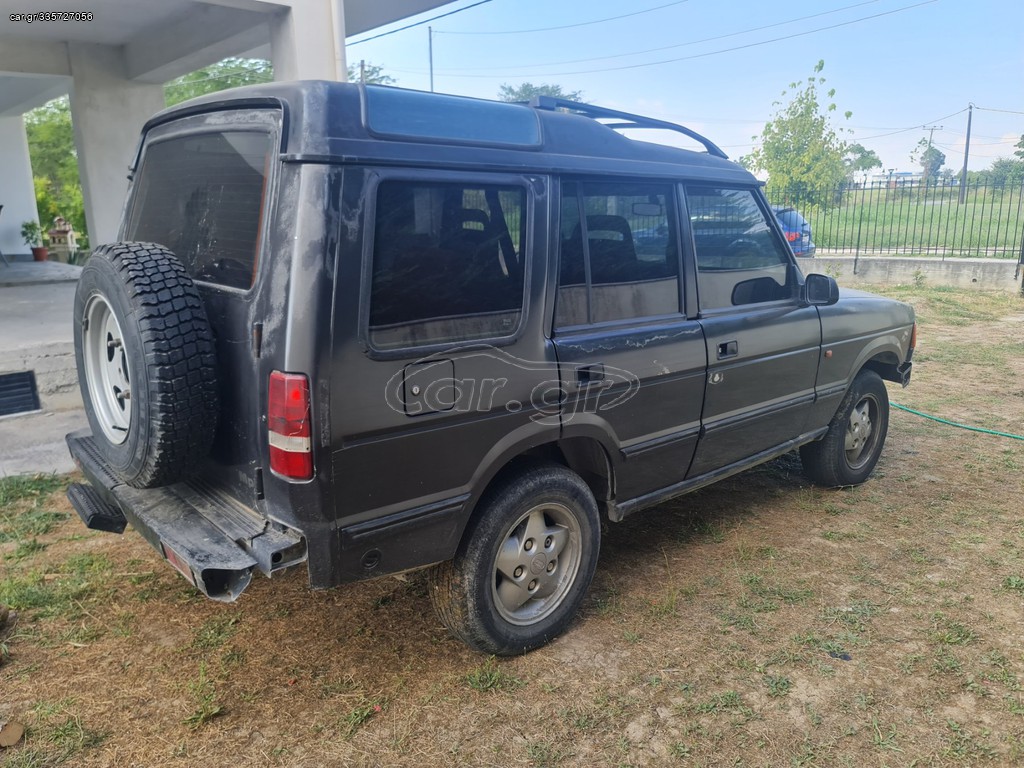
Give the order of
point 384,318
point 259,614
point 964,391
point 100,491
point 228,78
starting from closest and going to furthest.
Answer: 1. point 384,318
2. point 100,491
3. point 259,614
4. point 964,391
5. point 228,78

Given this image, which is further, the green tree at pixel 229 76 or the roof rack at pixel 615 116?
the green tree at pixel 229 76

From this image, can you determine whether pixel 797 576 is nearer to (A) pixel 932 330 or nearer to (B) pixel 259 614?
(B) pixel 259 614

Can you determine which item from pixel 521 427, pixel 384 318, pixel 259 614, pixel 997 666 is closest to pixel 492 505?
pixel 521 427

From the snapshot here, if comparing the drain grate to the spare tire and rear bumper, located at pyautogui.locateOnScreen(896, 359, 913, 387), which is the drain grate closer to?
the spare tire

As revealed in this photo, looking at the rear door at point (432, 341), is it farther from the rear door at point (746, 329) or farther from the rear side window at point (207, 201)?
the rear door at point (746, 329)

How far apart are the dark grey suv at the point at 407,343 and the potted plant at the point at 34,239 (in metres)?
12.6

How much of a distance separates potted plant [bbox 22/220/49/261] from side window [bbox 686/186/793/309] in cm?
1405

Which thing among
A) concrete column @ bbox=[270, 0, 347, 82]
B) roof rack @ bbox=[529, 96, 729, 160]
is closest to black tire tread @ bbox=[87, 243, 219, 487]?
roof rack @ bbox=[529, 96, 729, 160]

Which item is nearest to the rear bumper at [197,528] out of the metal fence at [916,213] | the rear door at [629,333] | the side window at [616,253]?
the rear door at [629,333]

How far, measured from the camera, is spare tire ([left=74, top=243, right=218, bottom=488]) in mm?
2527

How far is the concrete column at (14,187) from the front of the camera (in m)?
14.7

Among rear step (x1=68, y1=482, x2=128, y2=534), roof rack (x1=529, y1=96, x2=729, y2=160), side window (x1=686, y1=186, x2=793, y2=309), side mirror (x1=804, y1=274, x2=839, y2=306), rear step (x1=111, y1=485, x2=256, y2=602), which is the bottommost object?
rear step (x1=68, y1=482, x2=128, y2=534)

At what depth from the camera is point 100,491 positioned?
318 centimetres

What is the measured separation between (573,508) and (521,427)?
52 centimetres
